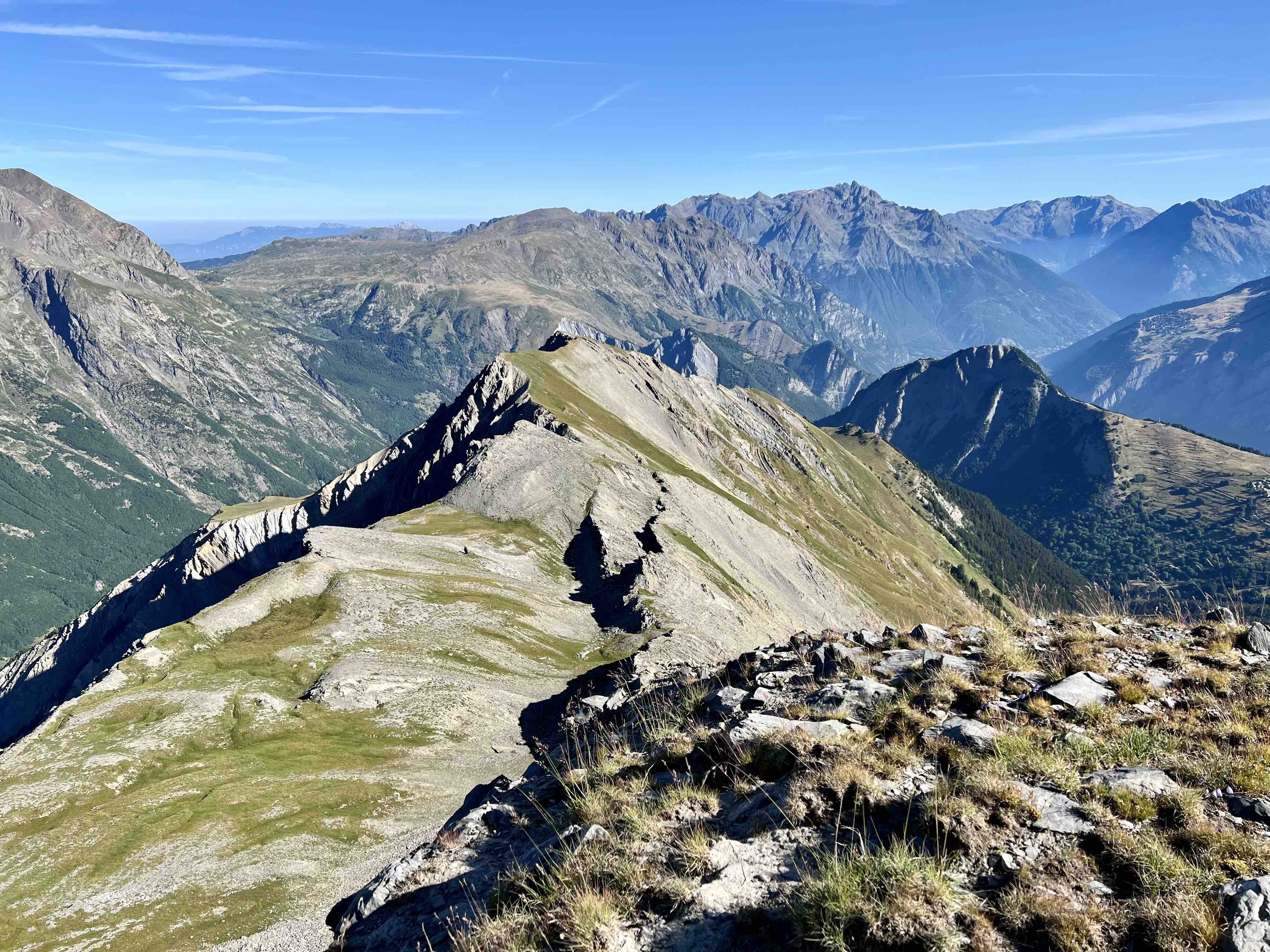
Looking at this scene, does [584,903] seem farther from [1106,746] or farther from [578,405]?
[578,405]

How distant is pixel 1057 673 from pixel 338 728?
50.4 m

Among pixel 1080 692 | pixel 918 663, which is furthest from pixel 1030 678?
pixel 918 663

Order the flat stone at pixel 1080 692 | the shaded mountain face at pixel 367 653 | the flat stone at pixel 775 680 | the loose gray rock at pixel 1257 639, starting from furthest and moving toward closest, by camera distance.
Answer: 1. the shaded mountain face at pixel 367 653
2. the loose gray rock at pixel 1257 639
3. the flat stone at pixel 775 680
4. the flat stone at pixel 1080 692

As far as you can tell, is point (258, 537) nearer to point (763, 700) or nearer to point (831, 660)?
point (831, 660)

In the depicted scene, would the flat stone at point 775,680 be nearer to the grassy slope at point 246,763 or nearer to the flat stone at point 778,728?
the flat stone at point 778,728

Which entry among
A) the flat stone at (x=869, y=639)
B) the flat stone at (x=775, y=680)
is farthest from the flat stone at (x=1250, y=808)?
the flat stone at (x=869, y=639)

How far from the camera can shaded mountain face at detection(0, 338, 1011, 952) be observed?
32.5 metres

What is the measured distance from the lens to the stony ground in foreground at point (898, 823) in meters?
8.07

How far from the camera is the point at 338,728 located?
167ft

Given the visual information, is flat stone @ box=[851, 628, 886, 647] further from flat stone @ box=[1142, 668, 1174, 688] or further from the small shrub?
the small shrub

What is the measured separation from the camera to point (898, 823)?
10.3m

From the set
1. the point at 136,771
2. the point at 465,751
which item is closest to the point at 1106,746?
the point at 465,751

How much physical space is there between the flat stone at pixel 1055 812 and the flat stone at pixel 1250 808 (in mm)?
2289

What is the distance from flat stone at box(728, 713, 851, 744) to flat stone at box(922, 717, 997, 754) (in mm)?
1639
